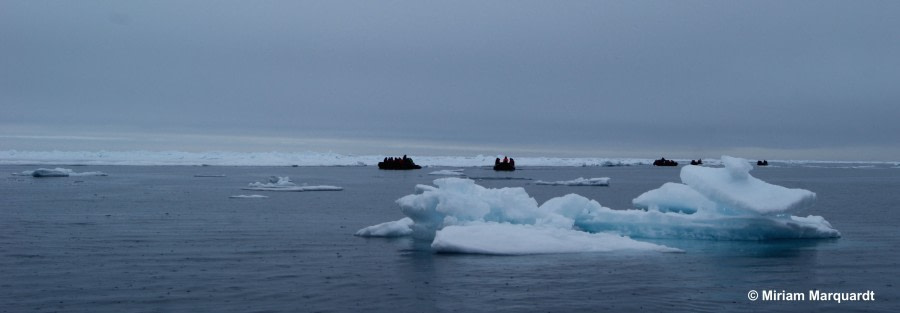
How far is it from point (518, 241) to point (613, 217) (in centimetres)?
393

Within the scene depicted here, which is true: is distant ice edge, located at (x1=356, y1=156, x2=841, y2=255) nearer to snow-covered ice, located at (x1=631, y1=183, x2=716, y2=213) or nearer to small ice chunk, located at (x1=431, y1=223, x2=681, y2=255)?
small ice chunk, located at (x1=431, y1=223, x2=681, y2=255)

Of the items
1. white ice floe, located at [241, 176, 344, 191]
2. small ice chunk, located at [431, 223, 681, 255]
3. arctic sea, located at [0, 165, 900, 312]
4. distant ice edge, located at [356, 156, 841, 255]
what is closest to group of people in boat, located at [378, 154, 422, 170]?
white ice floe, located at [241, 176, 344, 191]

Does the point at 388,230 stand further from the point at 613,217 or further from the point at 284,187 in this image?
the point at 284,187

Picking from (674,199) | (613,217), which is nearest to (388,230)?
(613,217)

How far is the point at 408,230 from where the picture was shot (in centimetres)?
1686

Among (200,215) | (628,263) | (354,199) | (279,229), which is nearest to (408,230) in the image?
(279,229)

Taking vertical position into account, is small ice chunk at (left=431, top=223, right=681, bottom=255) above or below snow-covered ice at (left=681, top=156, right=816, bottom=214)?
below

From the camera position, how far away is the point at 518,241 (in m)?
13.9

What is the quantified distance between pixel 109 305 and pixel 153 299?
1.66 feet

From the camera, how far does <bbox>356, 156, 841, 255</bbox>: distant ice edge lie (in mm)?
14797

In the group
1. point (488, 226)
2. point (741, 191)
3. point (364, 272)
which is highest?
point (741, 191)

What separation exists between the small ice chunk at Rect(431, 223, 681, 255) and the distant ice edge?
20 millimetres

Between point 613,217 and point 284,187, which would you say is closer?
point 613,217

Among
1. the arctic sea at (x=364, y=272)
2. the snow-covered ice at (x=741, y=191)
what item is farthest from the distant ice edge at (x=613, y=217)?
the arctic sea at (x=364, y=272)
